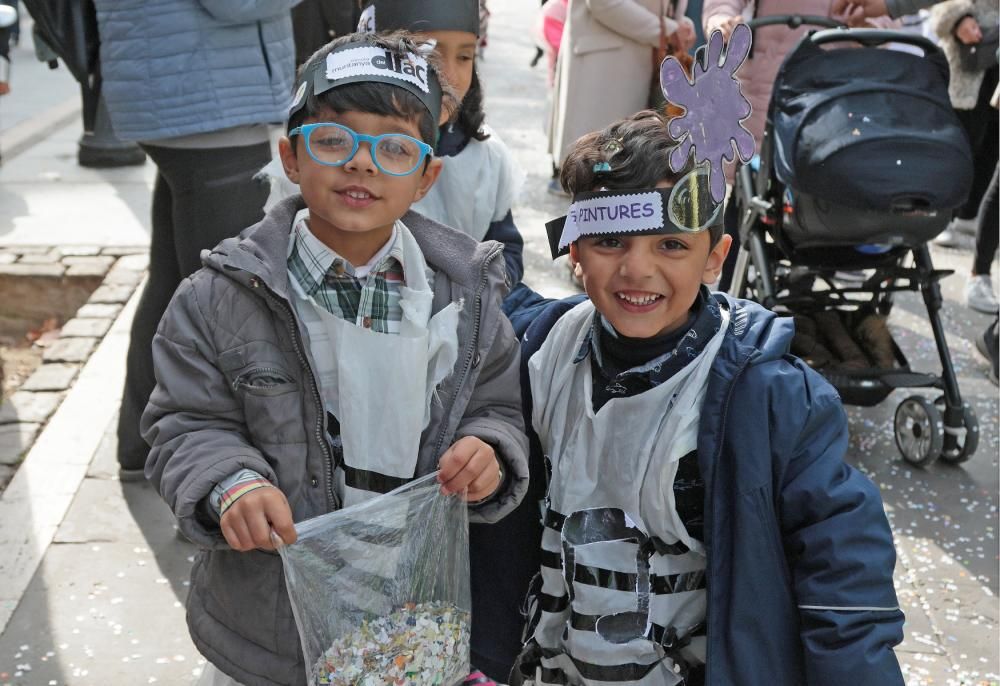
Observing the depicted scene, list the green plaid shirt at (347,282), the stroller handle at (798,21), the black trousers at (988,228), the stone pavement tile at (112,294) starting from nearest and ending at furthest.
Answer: the green plaid shirt at (347,282) < the stroller handle at (798,21) < the stone pavement tile at (112,294) < the black trousers at (988,228)

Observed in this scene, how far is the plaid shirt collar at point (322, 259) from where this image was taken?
1900 mm

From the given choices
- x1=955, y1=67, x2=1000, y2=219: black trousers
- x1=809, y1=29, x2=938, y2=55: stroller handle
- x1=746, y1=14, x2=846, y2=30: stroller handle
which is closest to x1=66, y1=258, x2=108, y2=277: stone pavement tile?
x1=746, y1=14, x2=846, y2=30: stroller handle

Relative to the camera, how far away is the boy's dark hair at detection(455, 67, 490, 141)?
270 cm

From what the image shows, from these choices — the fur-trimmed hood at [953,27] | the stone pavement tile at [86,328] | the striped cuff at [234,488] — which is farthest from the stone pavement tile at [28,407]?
the fur-trimmed hood at [953,27]

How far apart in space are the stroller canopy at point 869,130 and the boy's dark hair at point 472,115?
147 cm

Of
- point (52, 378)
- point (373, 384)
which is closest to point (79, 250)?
point (52, 378)

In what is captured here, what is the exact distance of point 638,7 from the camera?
17.9 feet

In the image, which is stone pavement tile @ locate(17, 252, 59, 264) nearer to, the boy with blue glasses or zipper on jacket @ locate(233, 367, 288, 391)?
the boy with blue glasses

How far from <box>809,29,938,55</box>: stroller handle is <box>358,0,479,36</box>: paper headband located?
5.88ft

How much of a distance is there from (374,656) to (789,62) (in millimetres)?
2973

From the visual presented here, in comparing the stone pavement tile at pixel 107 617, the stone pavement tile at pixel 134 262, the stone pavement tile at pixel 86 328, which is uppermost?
the stone pavement tile at pixel 134 262

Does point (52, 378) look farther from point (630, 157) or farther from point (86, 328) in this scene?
point (630, 157)

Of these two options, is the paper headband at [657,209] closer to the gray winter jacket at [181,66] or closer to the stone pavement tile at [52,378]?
the gray winter jacket at [181,66]

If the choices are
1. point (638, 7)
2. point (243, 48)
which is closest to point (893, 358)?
point (638, 7)
